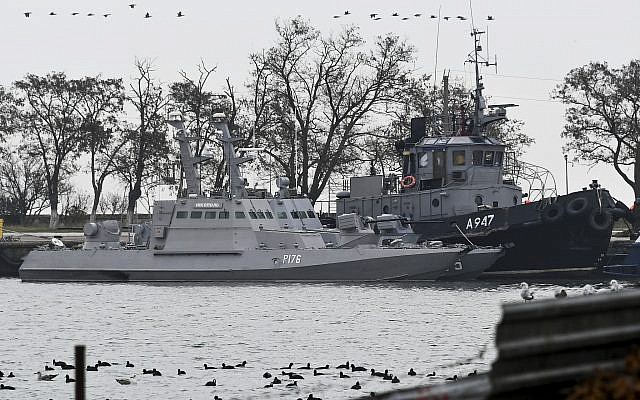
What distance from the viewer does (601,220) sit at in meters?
54.3

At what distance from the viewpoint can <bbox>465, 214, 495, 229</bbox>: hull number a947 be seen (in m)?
54.0

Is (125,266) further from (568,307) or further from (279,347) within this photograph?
(568,307)

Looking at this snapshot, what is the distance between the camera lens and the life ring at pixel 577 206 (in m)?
54.0

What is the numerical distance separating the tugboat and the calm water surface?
3705mm

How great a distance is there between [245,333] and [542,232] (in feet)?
77.6

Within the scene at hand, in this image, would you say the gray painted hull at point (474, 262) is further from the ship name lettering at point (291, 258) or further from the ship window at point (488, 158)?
the ship name lettering at point (291, 258)

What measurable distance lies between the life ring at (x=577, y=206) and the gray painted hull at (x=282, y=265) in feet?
17.7

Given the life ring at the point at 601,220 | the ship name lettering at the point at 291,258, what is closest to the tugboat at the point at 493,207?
the life ring at the point at 601,220

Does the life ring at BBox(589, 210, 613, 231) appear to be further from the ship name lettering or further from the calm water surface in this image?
the ship name lettering

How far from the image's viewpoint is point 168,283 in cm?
5450

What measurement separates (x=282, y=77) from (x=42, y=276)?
78.1ft

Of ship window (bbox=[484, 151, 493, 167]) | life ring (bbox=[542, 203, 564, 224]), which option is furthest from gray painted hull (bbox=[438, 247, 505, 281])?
ship window (bbox=[484, 151, 493, 167])

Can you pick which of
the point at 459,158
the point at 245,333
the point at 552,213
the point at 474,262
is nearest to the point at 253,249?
the point at 474,262

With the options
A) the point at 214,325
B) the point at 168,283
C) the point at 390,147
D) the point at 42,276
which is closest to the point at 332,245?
the point at 168,283
